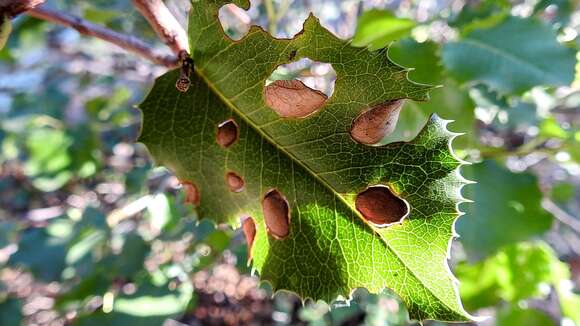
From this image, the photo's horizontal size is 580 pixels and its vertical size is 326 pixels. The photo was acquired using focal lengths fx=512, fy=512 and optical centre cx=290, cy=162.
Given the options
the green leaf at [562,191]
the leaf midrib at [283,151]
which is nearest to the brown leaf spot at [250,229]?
the leaf midrib at [283,151]

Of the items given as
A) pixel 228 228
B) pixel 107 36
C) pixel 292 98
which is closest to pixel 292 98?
pixel 292 98

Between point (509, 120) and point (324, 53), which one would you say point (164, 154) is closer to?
point (324, 53)

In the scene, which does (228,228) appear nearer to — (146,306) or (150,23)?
(146,306)

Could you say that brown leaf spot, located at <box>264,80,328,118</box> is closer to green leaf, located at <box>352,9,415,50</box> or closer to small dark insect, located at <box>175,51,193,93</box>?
small dark insect, located at <box>175,51,193,93</box>

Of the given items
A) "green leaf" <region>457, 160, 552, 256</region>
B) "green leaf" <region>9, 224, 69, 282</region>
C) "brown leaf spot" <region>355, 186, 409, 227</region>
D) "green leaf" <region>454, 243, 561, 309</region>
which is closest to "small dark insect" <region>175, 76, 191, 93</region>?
"brown leaf spot" <region>355, 186, 409, 227</region>

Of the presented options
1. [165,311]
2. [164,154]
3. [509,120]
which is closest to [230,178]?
[164,154]
